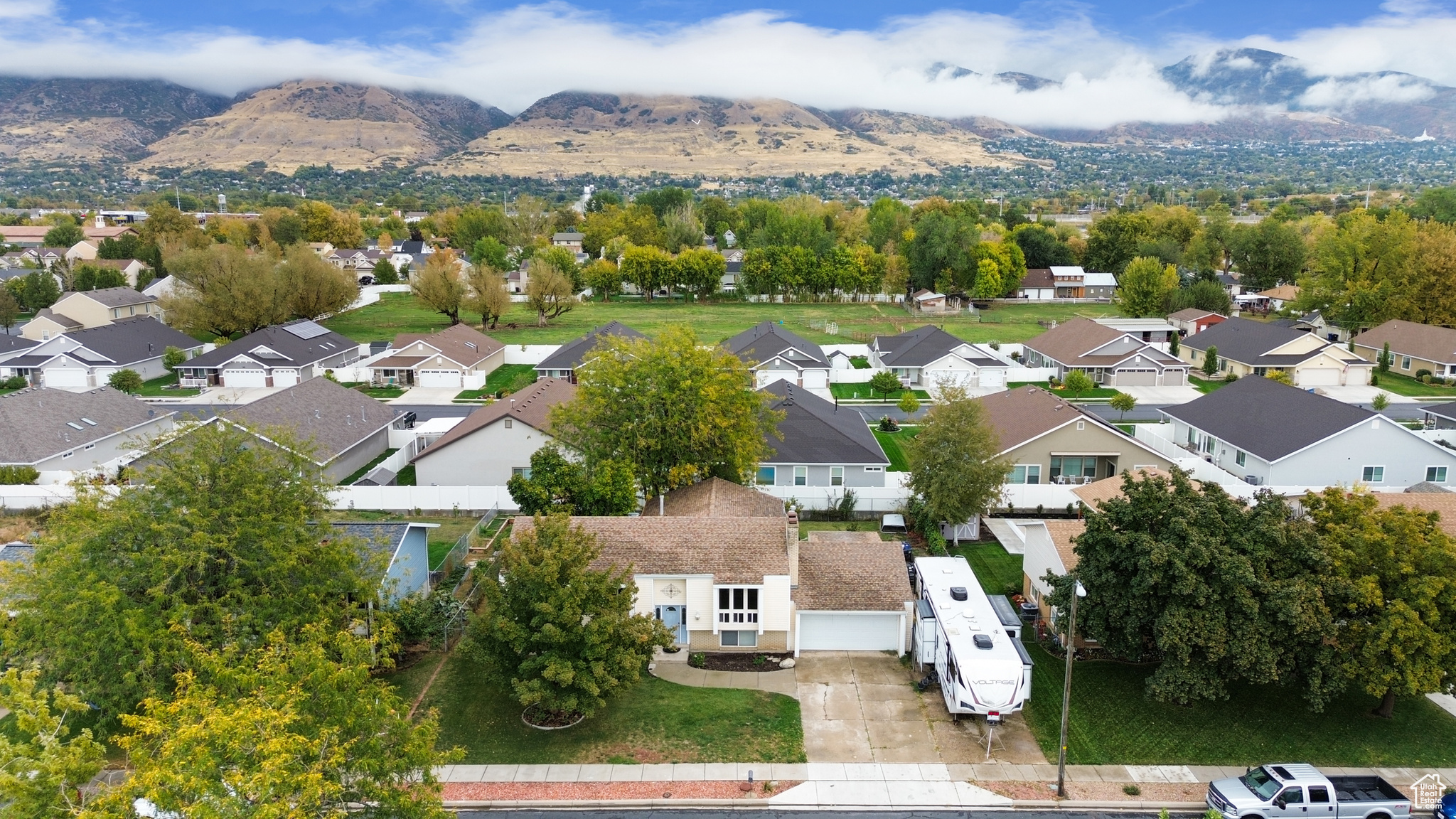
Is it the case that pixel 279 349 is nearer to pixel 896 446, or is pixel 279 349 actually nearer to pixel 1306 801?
pixel 896 446

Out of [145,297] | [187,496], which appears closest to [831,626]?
[187,496]

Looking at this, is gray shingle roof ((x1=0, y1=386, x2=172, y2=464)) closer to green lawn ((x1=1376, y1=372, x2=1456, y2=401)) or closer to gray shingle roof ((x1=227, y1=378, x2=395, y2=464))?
gray shingle roof ((x1=227, y1=378, x2=395, y2=464))

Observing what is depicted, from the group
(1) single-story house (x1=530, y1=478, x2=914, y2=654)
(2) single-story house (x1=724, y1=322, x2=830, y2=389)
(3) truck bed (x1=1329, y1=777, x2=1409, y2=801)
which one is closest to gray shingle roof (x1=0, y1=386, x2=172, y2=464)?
(1) single-story house (x1=530, y1=478, x2=914, y2=654)

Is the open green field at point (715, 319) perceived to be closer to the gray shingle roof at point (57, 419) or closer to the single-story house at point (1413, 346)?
the single-story house at point (1413, 346)

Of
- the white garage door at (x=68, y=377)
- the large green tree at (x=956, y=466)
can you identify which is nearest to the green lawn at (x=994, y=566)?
the large green tree at (x=956, y=466)

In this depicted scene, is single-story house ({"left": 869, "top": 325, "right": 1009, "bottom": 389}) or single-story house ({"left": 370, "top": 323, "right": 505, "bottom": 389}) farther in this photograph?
single-story house ({"left": 370, "top": 323, "right": 505, "bottom": 389})

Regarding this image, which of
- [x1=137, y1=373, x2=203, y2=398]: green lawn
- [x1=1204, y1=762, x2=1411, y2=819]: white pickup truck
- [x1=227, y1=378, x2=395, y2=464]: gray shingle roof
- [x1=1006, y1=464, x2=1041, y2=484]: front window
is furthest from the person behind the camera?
[x1=137, y1=373, x2=203, y2=398]: green lawn
